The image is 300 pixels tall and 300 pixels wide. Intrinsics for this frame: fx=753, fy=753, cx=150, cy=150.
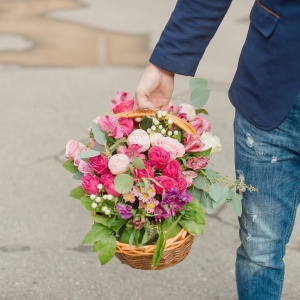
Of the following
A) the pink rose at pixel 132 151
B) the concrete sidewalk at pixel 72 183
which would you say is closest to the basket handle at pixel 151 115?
the pink rose at pixel 132 151

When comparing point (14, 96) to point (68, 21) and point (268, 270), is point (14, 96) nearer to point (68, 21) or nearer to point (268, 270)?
point (68, 21)

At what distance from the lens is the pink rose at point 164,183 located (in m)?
2.09

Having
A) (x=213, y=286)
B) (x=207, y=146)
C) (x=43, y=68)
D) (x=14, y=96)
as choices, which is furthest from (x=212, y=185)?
(x=43, y=68)

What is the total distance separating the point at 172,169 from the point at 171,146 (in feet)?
0.24

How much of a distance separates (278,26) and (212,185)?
52 cm

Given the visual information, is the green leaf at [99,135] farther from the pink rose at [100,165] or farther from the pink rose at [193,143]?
the pink rose at [193,143]

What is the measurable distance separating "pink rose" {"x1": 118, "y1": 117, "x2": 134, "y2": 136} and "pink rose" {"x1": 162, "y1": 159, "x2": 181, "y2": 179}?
16cm

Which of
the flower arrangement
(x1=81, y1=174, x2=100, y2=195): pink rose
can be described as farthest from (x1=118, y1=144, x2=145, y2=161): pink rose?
(x1=81, y1=174, x2=100, y2=195): pink rose

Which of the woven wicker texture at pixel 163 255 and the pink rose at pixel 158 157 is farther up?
the pink rose at pixel 158 157

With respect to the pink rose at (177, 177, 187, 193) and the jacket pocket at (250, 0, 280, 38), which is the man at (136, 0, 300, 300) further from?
the pink rose at (177, 177, 187, 193)

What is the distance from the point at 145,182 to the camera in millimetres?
2078

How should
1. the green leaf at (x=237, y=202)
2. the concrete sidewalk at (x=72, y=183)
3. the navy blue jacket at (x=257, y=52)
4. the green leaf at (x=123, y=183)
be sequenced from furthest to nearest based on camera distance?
the concrete sidewalk at (x=72, y=183)
the green leaf at (x=237, y=202)
the green leaf at (x=123, y=183)
the navy blue jacket at (x=257, y=52)

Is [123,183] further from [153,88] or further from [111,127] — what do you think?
[153,88]

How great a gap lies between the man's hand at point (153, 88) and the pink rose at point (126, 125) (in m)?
0.08
